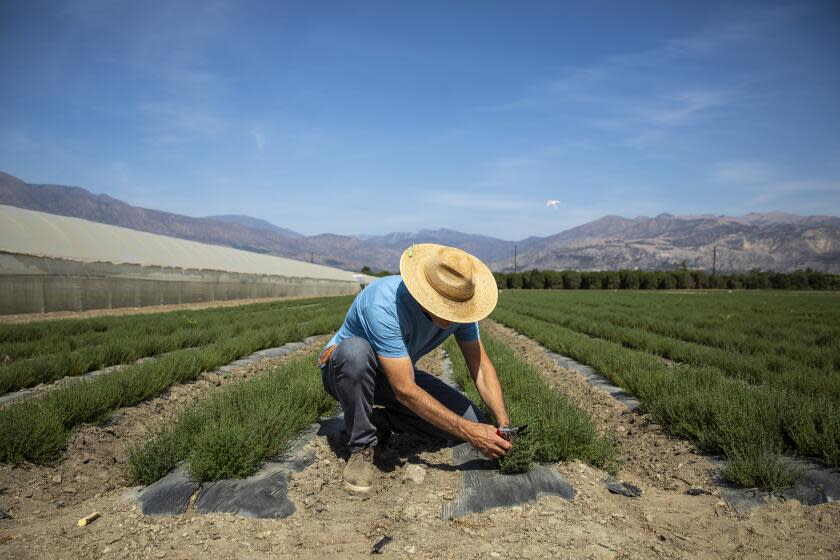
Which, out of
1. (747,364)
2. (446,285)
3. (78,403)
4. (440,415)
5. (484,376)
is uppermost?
(446,285)

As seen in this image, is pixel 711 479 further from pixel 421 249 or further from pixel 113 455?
pixel 113 455

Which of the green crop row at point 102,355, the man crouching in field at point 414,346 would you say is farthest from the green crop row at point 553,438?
the green crop row at point 102,355

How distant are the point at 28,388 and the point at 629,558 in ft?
17.5

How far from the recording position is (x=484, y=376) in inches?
119

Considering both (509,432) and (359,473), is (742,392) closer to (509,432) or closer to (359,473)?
(509,432)

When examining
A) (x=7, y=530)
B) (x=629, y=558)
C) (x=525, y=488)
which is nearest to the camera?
(x=629, y=558)

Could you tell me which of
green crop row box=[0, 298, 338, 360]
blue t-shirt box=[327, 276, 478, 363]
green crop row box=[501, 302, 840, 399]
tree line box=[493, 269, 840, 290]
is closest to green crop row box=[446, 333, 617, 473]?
blue t-shirt box=[327, 276, 478, 363]

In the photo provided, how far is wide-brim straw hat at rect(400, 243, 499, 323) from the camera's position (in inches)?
107

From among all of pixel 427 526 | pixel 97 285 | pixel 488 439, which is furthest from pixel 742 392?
pixel 97 285

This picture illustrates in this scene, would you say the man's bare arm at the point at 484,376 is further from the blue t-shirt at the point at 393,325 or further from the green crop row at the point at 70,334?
the green crop row at the point at 70,334

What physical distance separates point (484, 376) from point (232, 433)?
4.87 feet

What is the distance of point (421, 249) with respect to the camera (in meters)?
2.99

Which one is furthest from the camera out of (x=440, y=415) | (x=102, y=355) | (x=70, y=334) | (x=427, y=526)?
(x=70, y=334)

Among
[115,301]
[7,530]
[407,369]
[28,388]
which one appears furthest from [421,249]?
[115,301]
